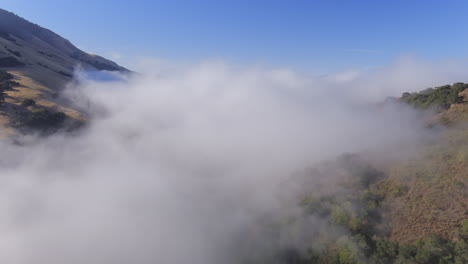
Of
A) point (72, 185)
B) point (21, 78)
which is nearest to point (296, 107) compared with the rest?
point (72, 185)

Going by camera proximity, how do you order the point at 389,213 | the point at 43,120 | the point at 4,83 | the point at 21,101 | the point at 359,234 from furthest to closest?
the point at 4,83, the point at 21,101, the point at 43,120, the point at 389,213, the point at 359,234

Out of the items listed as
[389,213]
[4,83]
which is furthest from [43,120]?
[389,213]

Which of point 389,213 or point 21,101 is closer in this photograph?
point 389,213

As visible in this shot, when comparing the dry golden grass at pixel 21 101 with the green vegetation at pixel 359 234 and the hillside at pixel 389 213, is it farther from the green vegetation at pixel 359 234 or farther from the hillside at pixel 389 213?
the hillside at pixel 389 213

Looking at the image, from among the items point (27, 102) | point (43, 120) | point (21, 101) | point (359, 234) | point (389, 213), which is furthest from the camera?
point (21, 101)

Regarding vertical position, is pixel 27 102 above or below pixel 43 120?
above

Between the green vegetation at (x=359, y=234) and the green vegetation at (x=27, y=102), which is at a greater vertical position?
the green vegetation at (x=27, y=102)

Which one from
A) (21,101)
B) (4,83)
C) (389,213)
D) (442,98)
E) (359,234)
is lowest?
(359,234)

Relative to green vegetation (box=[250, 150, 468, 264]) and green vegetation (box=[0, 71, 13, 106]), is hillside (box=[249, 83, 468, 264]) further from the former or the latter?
green vegetation (box=[0, 71, 13, 106])

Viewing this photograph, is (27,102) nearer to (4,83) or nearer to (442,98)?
(4,83)

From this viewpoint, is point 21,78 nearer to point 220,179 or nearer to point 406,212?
point 220,179

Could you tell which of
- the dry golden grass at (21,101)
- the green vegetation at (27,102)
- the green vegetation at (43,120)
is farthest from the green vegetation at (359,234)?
the green vegetation at (27,102)
